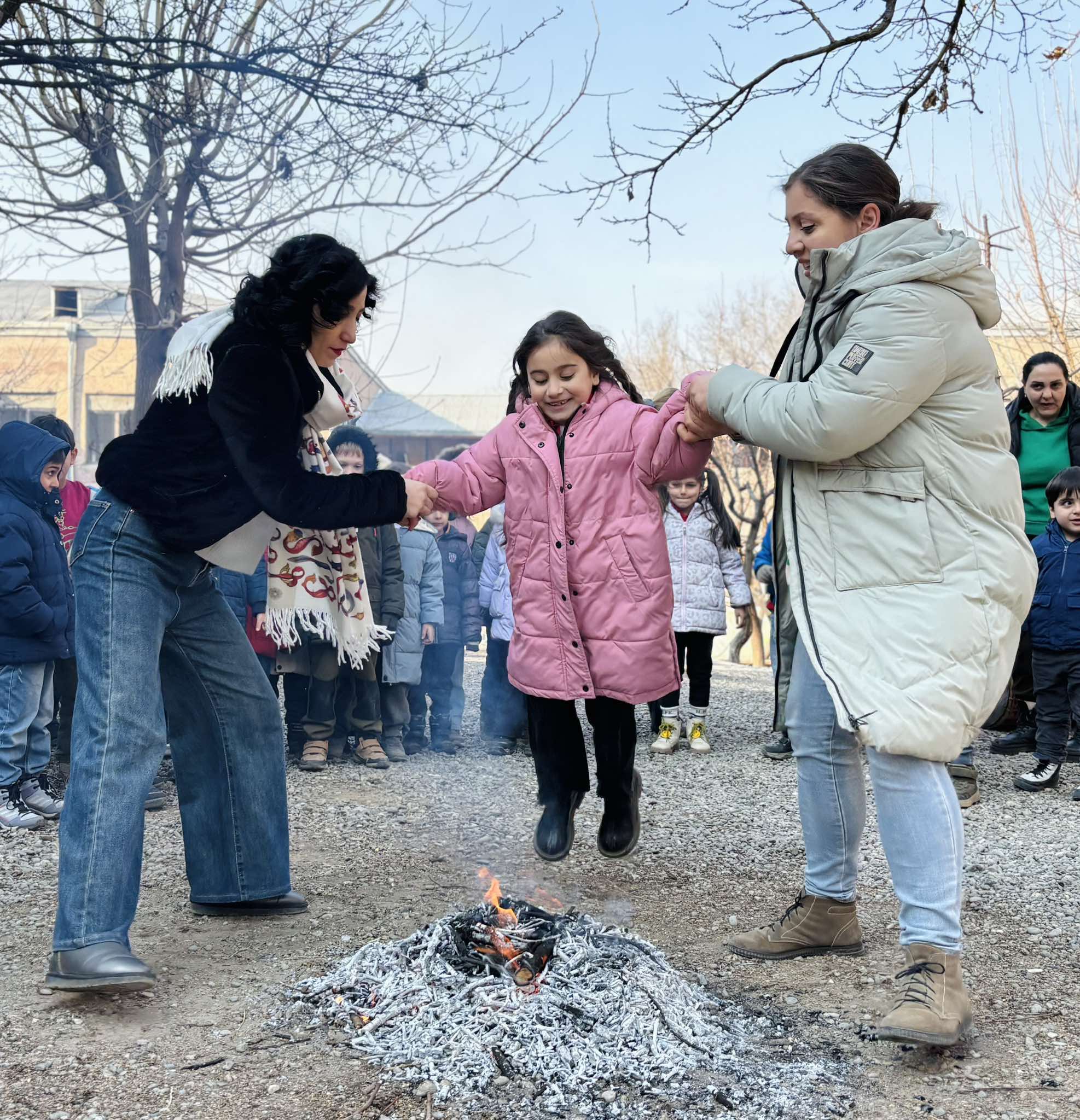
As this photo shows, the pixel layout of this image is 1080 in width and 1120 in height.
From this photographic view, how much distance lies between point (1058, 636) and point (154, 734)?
519 centimetres

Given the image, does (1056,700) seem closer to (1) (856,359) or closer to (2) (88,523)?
(1) (856,359)

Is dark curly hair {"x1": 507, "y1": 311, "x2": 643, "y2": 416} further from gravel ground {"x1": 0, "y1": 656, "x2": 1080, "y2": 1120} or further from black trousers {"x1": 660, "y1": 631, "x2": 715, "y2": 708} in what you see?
black trousers {"x1": 660, "y1": 631, "x2": 715, "y2": 708}

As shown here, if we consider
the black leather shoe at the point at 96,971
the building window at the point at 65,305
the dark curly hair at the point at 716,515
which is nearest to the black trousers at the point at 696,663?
the dark curly hair at the point at 716,515

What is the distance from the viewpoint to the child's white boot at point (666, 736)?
7.63m

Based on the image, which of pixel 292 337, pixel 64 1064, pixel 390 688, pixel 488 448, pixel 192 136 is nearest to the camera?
pixel 64 1064

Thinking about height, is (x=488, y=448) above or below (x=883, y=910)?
above

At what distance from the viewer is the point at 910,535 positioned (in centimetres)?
274

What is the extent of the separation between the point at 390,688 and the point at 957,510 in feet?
16.8

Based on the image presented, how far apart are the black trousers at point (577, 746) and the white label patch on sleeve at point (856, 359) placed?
4.61 ft

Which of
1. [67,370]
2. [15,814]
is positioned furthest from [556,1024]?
[67,370]

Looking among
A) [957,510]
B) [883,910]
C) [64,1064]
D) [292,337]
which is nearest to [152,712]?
[64,1064]

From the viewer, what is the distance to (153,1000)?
3.10 meters

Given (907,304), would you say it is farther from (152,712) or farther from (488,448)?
(152,712)

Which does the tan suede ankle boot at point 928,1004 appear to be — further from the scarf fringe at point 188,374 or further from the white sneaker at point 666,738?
the white sneaker at point 666,738
